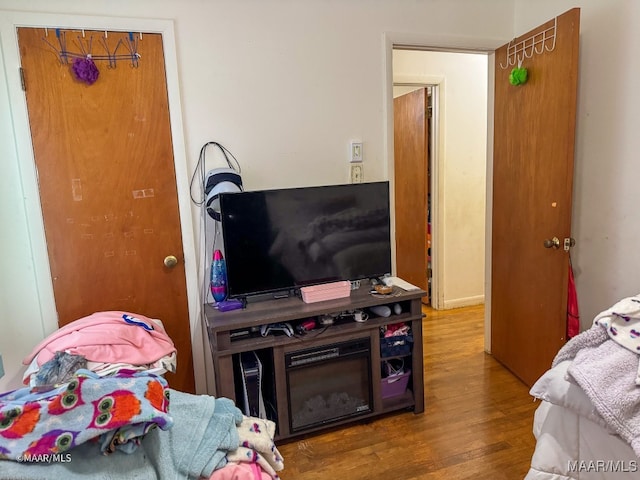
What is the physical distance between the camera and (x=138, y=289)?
2.32 meters

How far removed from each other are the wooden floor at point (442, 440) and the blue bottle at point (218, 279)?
2.69 feet

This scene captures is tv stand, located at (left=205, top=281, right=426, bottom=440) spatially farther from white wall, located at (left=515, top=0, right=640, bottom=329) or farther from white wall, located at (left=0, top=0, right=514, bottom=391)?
white wall, located at (left=515, top=0, right=640, bottom=329)

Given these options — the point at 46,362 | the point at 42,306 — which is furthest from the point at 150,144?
the point at 46,362

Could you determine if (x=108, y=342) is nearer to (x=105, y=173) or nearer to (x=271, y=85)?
(x=105, y=173)

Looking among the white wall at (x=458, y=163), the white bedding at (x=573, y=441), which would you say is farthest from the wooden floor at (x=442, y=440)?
the white wall at (x=458, y=163)

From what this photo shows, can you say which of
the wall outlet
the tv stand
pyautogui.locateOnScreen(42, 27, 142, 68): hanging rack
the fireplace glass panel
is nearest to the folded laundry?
the tv stand

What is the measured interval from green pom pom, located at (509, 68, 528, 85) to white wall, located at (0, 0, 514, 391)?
0.38 m

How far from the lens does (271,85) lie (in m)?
2.40

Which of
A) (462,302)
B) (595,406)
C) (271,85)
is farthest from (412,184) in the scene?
(595,406)

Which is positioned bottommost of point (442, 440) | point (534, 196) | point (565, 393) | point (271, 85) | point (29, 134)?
→ point (442, 440)

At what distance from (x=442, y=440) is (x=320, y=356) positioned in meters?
0.73

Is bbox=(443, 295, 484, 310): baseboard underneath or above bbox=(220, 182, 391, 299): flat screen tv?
underneath

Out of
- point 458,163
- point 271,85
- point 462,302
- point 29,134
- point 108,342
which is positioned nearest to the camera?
point 108,342

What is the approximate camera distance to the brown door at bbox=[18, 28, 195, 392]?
82.0 inches
